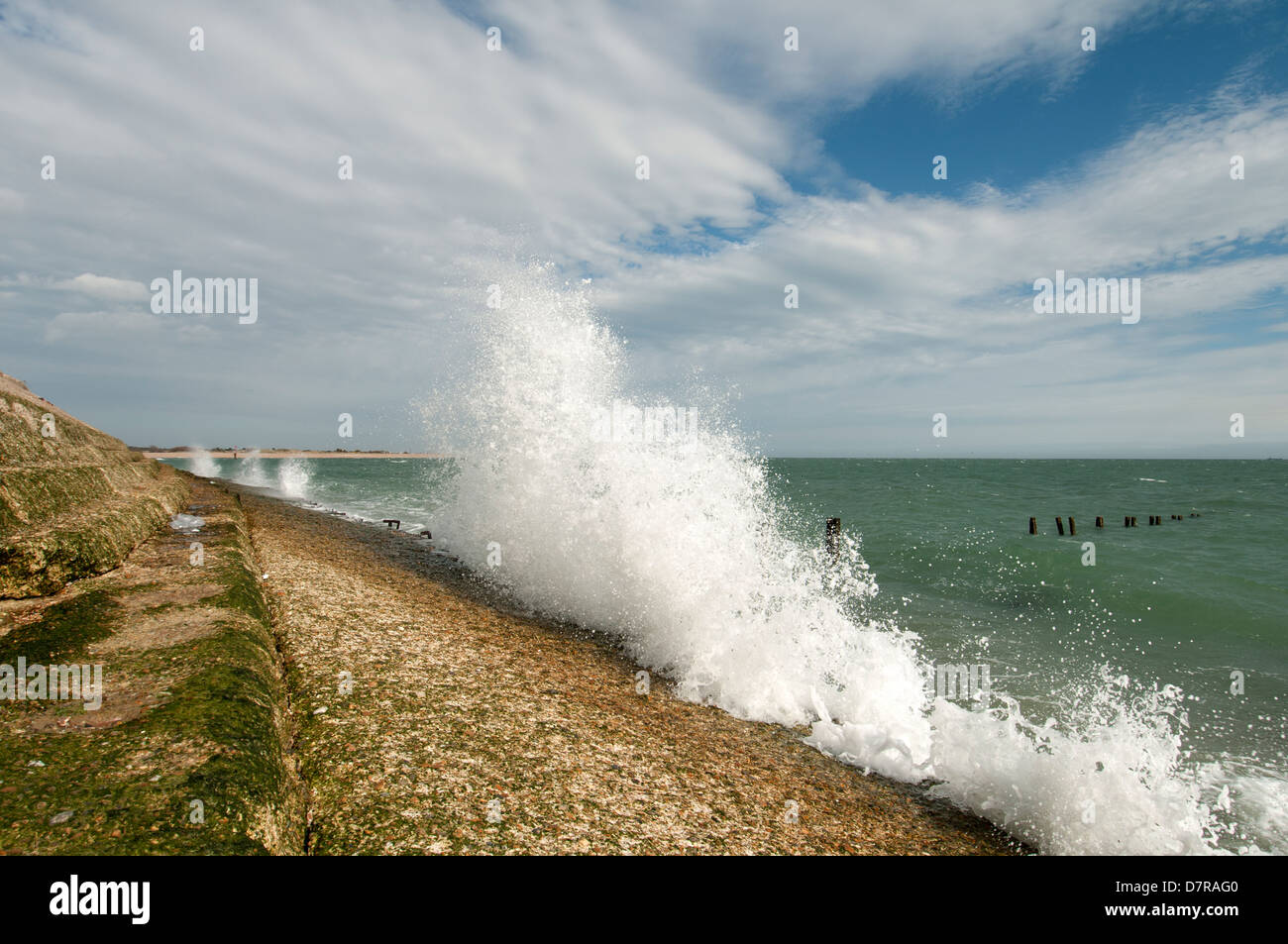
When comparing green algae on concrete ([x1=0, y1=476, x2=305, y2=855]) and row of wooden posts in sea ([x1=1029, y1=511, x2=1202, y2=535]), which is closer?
green algae on concrete ([x1=0, y1=476, x2=305, y2=855])

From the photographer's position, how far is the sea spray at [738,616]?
5.83 meters

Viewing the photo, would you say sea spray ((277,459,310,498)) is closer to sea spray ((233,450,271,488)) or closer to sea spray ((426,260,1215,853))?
sea spray ((233,450,271,488))

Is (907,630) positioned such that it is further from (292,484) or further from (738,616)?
(292,484)

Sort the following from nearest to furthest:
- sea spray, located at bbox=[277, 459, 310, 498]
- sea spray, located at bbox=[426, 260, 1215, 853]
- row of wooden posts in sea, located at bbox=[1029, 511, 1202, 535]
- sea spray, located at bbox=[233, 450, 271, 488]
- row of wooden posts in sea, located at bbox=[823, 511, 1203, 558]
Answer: sea spray, located at bbox=[426, 260, 1215, 853]
row of wooden posts in sea, located at bbox=[823, 511, 1203, 558]
row of wooden posts in sea, located at bbox=[1029, 511, 1202, 535]
sea spray, located at bbox=[277, 459, 310, 498]
sea spray, located at bbox=[233, 450, 271, 488]

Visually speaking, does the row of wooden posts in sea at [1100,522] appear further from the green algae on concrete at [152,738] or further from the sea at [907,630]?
the green algae on concrete at [152,738]

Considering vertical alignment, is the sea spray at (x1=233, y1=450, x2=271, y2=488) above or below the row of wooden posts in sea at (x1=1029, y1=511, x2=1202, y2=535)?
above

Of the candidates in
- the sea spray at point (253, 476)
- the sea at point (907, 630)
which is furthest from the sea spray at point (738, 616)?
the sea spray at point (253, 476)

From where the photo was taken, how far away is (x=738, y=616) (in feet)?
29.2

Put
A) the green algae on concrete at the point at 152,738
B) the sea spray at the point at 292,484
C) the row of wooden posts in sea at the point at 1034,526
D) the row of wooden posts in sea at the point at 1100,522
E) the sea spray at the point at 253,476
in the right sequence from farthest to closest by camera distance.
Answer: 1. the sea spray at the point at 253,476
2. the sea spray at the point at 292,484
3. the row of wooden posts in sea at the point at 1100,522
4. the row of wooden posts in sea at the point at 1034,526
5. the green algae on concrete at the point at 152,738

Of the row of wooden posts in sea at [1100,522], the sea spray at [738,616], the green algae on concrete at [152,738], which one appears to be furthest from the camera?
the row of wooden posts in sea at [1100,522]

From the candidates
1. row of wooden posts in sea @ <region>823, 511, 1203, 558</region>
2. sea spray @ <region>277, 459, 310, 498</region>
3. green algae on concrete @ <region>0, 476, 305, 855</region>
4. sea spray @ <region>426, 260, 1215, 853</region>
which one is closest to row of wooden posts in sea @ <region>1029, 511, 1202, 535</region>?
row of wooden posts in sea @ <region>823, 511, 1203, 558</region>

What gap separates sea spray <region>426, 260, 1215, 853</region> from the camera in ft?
19.1

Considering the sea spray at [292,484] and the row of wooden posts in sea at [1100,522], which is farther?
the sea spray at [292,484]

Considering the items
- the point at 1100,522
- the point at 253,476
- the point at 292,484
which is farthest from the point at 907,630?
the point at 253,476
